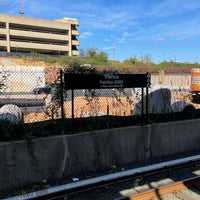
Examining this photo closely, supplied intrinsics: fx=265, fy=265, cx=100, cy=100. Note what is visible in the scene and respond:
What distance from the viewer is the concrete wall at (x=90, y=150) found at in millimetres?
5512

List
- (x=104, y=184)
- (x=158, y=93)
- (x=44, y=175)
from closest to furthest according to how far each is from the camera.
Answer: (x=104, y=184) → (x=44, y=175) → (x=158, y=93)

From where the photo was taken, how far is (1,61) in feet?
206

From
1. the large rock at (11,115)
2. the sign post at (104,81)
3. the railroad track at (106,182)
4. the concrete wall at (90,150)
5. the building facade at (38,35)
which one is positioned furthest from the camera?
the building facade at (38,35)

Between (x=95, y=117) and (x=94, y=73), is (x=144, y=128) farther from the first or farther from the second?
(x=94, y=73)

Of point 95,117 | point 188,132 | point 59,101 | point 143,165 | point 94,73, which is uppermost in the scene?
point 94,73

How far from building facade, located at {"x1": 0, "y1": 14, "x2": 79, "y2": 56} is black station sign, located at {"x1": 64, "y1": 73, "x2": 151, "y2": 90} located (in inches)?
3446

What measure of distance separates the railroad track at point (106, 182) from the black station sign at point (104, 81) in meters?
2.21

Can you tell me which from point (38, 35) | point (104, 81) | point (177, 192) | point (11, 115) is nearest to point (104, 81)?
point (104, 81)

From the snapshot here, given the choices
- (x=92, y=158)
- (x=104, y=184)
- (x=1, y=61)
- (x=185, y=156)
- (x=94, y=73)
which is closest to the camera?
(x=104, y=184)

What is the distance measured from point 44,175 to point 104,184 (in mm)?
1368

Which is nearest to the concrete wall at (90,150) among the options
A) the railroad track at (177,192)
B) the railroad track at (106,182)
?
the railroad track at (106,182)

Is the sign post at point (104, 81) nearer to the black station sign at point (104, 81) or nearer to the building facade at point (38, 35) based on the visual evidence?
the black station sign at point (104, 81)

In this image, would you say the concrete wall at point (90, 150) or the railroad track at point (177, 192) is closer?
the railroad track at point (177, 192)

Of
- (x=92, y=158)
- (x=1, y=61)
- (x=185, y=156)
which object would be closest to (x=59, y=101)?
(x=92, y=158)
